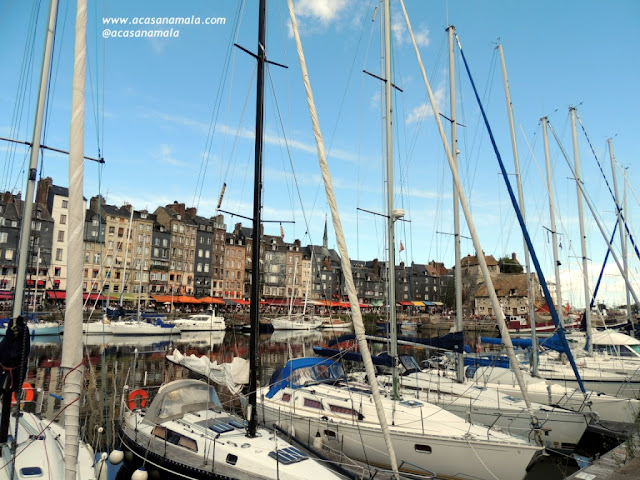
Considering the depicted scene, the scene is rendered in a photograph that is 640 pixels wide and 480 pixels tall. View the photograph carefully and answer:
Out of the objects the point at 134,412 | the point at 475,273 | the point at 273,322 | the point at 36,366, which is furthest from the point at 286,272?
the point at 134,412

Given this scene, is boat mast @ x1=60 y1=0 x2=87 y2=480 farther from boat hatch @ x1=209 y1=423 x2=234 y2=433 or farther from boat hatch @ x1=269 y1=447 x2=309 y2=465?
boat hatch @ x1=209 y1=423 x2=234 y2=433

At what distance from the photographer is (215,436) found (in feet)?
36.6

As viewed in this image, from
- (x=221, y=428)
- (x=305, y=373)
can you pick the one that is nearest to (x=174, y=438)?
(x=221, y=428)

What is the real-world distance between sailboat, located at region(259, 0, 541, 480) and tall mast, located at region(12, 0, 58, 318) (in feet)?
18.9

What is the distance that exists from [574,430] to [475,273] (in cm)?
9898

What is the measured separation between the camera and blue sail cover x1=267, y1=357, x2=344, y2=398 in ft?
53.1

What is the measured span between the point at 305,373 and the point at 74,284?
12.4m

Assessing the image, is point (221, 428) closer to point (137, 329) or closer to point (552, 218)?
point (552, 218)

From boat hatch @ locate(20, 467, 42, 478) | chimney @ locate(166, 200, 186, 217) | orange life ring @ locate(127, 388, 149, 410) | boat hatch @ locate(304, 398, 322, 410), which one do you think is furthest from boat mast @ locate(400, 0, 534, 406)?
chimney @ locate(166, 200, 186, 217)

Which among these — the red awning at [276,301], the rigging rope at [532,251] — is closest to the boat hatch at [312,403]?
the rigging rope at [532,251]

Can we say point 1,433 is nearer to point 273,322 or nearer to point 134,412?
point 134,412

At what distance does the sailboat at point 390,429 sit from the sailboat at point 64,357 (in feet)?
13.9

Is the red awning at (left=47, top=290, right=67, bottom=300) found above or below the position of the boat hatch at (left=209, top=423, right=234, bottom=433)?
above

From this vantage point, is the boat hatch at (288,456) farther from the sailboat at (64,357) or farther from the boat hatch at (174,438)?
the sailboat at (64,357)
